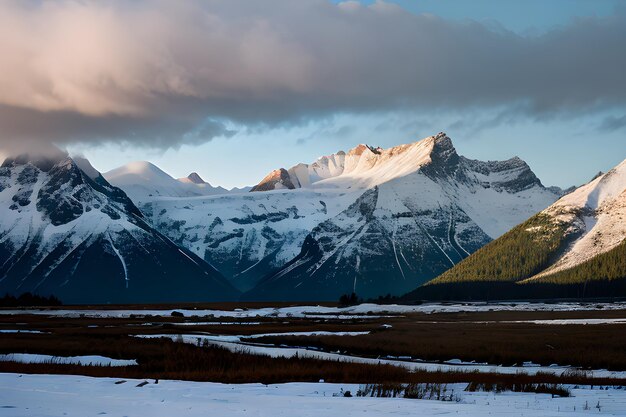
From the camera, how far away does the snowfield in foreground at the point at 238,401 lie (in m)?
29.9

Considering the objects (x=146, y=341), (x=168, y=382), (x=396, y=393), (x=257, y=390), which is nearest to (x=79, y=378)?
(x=168, y=382)

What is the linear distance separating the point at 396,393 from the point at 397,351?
36.0 m

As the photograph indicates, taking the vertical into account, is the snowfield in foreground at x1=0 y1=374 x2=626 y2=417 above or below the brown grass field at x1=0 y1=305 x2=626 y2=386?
above

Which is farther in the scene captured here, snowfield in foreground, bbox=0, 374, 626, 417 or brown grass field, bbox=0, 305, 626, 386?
brown grass field, bbox=0, 305, 626, 386

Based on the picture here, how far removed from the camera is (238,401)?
33625 mm

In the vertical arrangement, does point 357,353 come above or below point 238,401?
below

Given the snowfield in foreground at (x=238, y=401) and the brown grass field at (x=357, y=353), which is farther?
the brown grass field at (x=357, y=353)

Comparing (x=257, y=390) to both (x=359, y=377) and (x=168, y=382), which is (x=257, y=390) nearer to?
(x=168, y=382)

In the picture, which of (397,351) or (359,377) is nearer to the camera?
(359,377)

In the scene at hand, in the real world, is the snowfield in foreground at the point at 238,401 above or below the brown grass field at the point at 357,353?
above

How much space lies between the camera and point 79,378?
41.6 metres

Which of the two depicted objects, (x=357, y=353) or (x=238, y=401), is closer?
(x=238, y=401)

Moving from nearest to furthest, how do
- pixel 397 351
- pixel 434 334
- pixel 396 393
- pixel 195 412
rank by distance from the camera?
pixel 195 412
pixel 396 393
pixel 397 351
pixel 434 334

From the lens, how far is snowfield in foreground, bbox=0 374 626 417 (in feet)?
98.1
